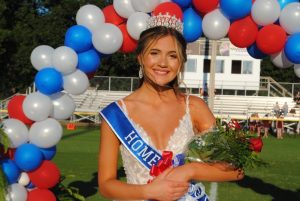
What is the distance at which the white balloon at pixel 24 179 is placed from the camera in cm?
548

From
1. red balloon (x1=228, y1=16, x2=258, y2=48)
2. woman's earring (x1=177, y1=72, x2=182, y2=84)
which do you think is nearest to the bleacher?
red balloon (x1=228, y1=16, x2=258, y2=48)

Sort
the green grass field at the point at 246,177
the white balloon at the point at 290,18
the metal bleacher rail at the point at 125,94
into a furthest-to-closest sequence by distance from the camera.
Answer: the metal bleacher rail at the point at 125,94, the green grass field at the point at 246,177, the white balloon at the point at 290,18

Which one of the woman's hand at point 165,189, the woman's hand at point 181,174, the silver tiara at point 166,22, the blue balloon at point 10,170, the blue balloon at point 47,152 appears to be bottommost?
the blue balloon at point 10,170

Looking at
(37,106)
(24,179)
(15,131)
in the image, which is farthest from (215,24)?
(24,179)

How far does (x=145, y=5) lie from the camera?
5641 mm

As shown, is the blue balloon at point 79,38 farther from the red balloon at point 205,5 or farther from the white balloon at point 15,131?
the red balloon at point 205,5

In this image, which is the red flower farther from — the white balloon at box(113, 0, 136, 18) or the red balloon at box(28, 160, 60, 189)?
the white balloon at box(113, 0, 136, 18)

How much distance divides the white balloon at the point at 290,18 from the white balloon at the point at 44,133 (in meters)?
2.78

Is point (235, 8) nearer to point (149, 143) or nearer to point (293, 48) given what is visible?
point (293, 48)

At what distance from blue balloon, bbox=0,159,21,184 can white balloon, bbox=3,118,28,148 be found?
190 millimetres

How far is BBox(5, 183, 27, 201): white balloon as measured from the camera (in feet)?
17.2

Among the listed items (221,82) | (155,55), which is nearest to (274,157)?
(155,55)

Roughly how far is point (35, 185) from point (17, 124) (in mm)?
726

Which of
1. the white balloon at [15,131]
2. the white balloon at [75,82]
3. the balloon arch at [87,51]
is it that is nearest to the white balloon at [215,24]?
the balloon arch at [87,51]
